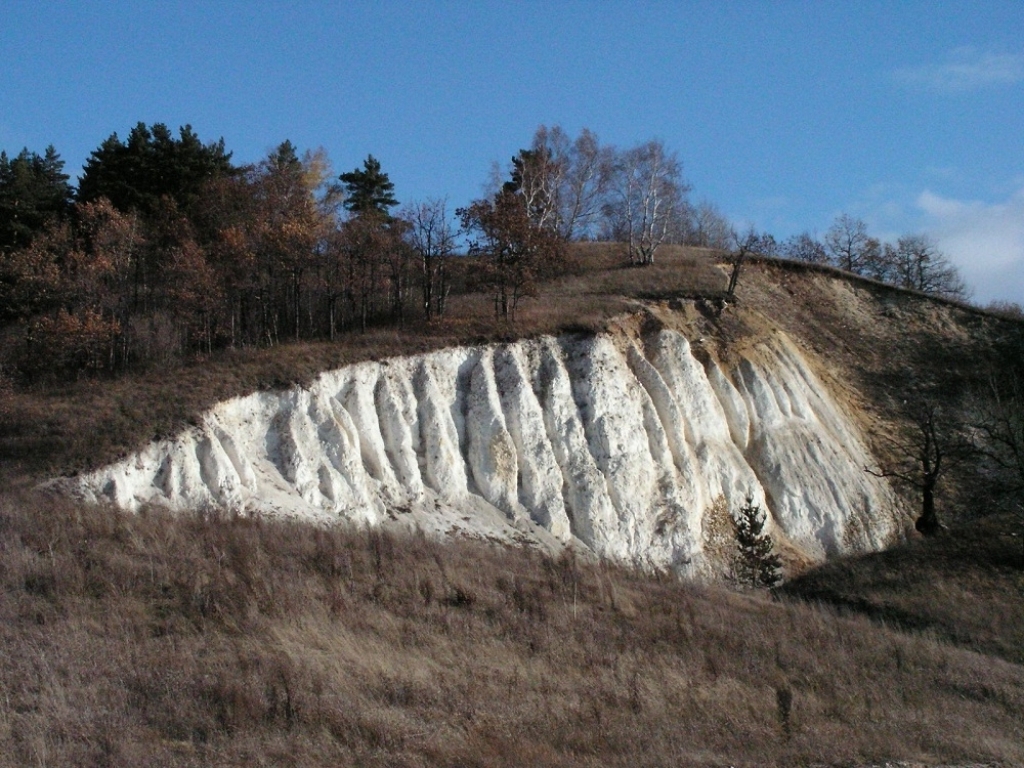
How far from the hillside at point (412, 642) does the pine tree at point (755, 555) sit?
1.33 metres

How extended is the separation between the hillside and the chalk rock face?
48.9 inches

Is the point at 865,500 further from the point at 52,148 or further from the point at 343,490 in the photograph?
the point at 52,148

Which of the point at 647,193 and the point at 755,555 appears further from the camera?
the point at 647,193

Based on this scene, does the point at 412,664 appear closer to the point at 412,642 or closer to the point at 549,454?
the point at 412,642

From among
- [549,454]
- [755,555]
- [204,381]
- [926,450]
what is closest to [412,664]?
[755,555]

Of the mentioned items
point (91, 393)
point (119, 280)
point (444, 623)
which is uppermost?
point (119, 280)

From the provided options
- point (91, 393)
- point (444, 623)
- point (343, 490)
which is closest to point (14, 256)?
point (91, 393)

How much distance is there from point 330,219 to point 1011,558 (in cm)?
3753

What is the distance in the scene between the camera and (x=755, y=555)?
28.3 metres

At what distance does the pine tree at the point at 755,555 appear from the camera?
2800 cm

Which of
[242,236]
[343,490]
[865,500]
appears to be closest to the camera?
[343,490]

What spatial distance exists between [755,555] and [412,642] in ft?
48.7

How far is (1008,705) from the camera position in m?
17.1

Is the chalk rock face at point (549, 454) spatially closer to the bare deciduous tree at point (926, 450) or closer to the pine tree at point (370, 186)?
the bare deciduous tree at point (926, 450)
